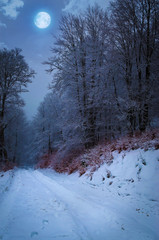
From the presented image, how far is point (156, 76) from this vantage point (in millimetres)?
7422

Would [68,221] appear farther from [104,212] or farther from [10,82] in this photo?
[10,82]

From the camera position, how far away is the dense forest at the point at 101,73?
26.0 ft

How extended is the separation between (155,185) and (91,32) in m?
11.6

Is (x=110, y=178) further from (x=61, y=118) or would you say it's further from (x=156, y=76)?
(x=61, y=118)

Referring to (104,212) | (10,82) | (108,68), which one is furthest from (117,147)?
(10,82)

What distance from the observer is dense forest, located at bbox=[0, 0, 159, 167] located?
7.92 meters

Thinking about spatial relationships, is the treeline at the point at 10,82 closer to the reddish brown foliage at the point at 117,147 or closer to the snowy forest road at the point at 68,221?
the reddish brown foliage at the point at 117,147

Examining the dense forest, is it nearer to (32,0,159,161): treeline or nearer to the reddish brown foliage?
(32,0,159,161): treeline

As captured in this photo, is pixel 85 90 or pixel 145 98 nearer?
pixel 145 98

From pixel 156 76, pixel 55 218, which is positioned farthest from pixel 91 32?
pixel 55 218

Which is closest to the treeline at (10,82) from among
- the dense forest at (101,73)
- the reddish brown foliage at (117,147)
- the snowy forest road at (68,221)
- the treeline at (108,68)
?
the dense forest at (101,73)

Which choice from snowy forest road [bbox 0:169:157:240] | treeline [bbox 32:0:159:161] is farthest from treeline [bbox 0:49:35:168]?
snowy forest road [bbox 0:169:157:240]

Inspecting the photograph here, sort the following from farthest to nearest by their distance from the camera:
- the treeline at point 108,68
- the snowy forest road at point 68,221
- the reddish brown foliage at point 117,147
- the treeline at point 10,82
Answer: the treeline at point 10,82 < the treeline at point 108,68 < the reddish brown foliage at point 117,147 < the snowy forest road at point 68,221

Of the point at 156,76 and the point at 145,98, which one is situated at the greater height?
the point at 156,76
